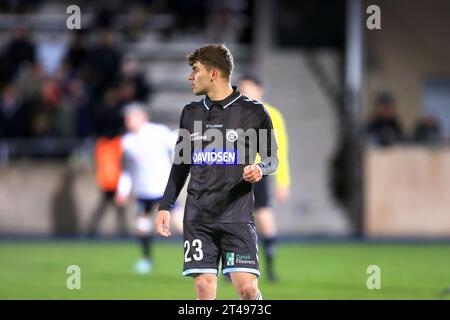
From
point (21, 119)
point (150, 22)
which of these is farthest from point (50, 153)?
point (150, 22)

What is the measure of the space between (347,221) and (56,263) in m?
7.42

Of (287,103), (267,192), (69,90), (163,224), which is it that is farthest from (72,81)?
(163,224)

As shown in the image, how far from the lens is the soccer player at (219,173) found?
7902 mm

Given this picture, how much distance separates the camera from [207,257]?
26.0 feet

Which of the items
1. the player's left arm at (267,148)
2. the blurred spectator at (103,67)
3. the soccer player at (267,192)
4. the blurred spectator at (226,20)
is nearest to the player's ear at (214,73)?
the player's left arm at (267,148)

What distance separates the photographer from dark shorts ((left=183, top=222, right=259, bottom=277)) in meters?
7.89

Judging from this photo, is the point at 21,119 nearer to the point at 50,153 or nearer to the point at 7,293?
the point at 50,153

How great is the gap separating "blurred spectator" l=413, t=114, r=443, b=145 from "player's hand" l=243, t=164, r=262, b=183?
45.8 feet

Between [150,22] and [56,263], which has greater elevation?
[150,22]

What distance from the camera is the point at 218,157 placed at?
26.2ft

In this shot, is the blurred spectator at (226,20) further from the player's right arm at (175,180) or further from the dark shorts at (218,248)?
the dark shorts at (218,248)

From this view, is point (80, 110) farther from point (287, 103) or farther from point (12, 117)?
point (287, 103)
